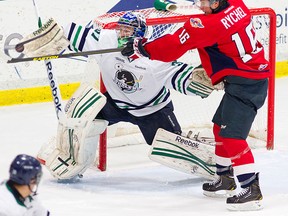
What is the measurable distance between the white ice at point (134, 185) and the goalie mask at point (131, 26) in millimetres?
752

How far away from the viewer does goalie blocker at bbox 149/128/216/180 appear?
Answer: 16.3 feet

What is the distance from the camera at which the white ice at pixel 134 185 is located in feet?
14.8

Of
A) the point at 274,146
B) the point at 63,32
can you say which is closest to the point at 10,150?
the point at 63,32

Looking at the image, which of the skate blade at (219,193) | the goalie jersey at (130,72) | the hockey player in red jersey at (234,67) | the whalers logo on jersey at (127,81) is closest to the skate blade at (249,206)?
the hockey player in red jersey at (234,67)

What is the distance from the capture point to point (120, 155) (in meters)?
5.71

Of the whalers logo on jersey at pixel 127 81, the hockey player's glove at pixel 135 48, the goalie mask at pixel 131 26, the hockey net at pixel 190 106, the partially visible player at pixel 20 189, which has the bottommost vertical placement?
A: the hockey net at pixel 190 106

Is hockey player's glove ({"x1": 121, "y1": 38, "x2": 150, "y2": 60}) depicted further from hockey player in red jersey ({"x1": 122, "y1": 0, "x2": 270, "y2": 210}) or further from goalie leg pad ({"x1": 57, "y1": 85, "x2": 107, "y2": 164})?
goalie leg pad ({"x1": 57, "y1": 85, "x2": 107, "y2": 164})

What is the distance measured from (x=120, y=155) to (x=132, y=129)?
288 millimetres

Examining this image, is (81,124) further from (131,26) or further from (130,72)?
(131,26)

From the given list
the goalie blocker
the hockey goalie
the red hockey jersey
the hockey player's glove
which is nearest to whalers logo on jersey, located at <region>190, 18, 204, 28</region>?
the red hockey jersey

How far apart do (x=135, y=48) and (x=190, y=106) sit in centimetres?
153

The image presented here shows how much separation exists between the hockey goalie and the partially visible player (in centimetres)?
173

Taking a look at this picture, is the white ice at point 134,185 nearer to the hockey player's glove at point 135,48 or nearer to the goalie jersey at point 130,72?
the goalie jersey at point 130,72

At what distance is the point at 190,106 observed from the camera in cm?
599
